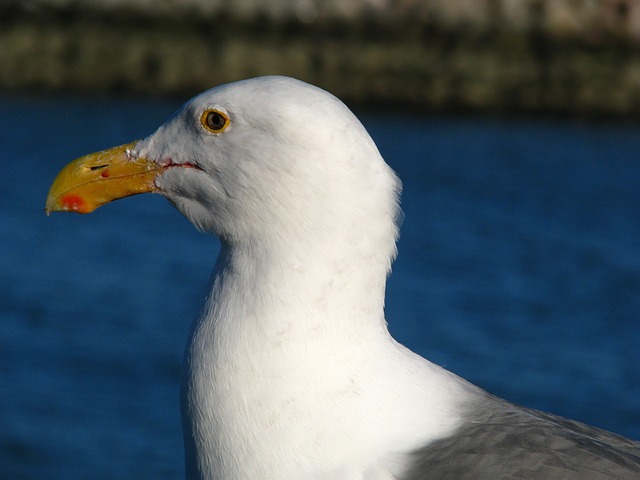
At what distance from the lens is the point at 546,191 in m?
18.1

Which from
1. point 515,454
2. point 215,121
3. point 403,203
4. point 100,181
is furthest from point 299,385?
point 403,203

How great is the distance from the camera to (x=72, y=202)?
408 cm

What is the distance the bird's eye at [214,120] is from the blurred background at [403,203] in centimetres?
542

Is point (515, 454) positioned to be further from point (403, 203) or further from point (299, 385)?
point (403, 203)

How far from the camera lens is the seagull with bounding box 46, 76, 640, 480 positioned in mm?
3533

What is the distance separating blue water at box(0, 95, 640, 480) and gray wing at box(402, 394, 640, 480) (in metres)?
5.48

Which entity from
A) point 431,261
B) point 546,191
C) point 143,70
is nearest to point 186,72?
point 143,70

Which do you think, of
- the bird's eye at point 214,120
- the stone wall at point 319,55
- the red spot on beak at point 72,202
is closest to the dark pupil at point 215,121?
the bird's eye at point 214,120

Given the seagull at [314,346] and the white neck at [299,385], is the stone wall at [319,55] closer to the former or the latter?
the seagull at [314,346]

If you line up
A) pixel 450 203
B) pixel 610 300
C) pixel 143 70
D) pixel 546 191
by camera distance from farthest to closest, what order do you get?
pixel 143 70
pixel 546 191
pixel 450 203
pixel 610 300

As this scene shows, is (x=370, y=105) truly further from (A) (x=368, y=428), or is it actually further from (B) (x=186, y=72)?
(A) (x=368, y=428)

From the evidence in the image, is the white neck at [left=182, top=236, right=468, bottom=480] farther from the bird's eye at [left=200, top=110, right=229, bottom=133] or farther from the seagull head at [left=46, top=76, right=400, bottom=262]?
the bird's eye at [left=200, top=110, right=229, bottom=133]

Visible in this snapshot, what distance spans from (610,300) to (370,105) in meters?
12.8

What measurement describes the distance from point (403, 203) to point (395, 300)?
4522 mm
